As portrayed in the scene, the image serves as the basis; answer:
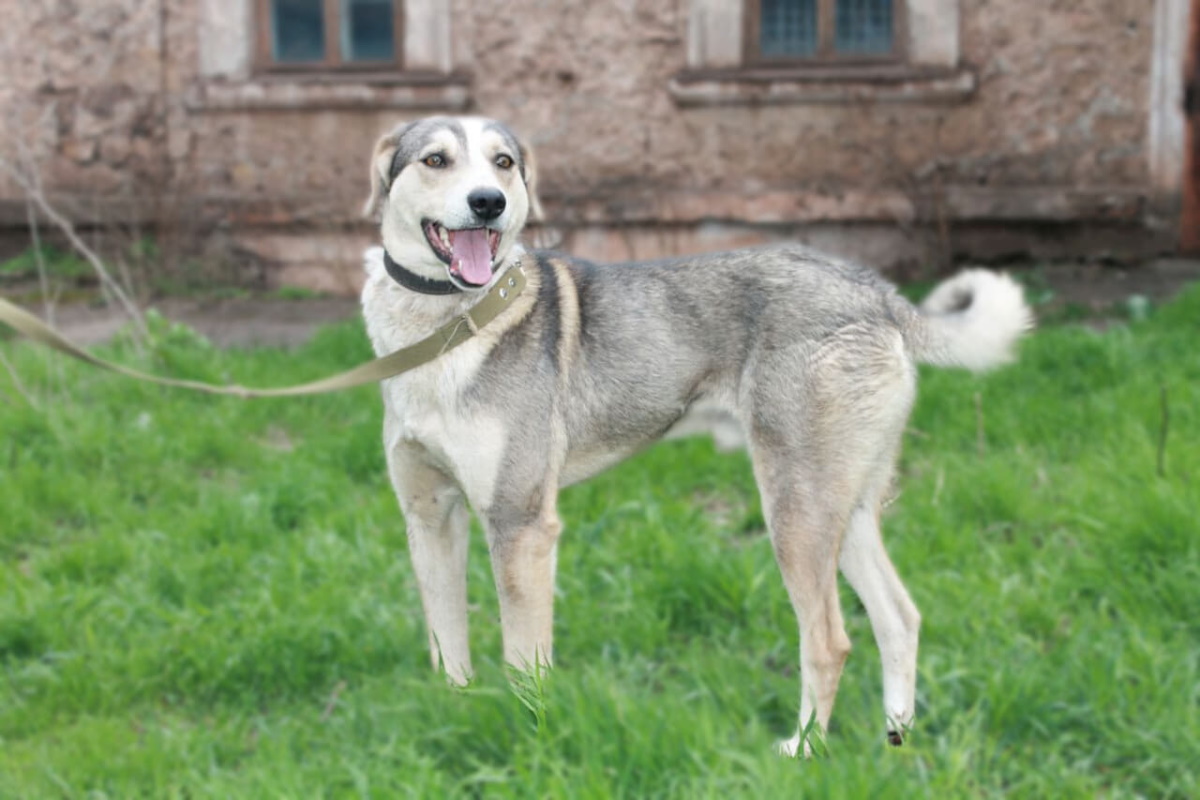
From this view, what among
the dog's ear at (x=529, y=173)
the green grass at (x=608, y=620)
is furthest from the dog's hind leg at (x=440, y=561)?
the dog's ear at (x=529, y=173)

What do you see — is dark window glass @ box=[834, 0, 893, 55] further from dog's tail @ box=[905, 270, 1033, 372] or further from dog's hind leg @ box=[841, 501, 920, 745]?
dog's hind leg @ box=[841, 501, 920, 745]

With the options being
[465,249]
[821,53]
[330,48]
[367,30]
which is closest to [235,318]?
[330,48]

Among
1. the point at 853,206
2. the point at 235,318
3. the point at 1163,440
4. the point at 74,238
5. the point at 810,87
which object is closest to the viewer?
the point at 1163,440

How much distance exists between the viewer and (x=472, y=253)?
2795 mm

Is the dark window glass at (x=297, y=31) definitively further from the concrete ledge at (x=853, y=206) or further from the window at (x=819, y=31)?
the window at (x=819, y=31)

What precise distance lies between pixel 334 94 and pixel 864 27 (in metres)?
4.06

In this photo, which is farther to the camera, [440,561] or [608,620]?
[608,620]

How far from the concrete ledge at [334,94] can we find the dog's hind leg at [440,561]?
6431mm

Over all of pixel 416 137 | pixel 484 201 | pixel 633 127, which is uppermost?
pixel 633 127

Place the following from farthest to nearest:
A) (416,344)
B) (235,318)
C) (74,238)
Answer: (235,318)
(74,238)
(416,344)

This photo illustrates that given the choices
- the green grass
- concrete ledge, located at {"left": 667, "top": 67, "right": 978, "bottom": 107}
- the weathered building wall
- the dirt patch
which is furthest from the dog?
concrete ledge, located at {"left": 667, "top": 67, "right": 978, "bottom": 107}

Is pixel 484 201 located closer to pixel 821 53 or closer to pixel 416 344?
pixel 416 344

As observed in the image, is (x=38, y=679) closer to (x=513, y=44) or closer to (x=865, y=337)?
(x=865, y=337)

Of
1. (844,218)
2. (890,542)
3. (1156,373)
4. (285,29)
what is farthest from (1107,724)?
(285,29)
